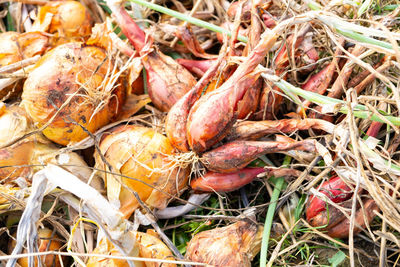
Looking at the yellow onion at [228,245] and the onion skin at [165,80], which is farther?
the onion skin at [165,80]

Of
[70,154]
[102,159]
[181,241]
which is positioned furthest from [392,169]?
[70,154]

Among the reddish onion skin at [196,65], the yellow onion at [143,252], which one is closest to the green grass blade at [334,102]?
the reddish onion skin at [196,65]

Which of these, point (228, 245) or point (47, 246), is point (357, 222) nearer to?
point (228, 245)

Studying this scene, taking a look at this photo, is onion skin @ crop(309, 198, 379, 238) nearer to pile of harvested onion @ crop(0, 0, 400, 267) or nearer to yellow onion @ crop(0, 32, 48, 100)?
pile of harvested onion @ crop(0, 0, 400, 267)

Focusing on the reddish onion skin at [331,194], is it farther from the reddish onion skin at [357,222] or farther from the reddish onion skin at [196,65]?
the reddish onion skin at [196,65]

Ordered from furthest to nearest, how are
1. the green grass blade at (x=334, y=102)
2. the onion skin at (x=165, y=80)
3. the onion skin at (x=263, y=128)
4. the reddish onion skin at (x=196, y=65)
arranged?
the reddish onion skin at (x=196, y=65) < the onion skin at (x=165, y=80) < the onion skin at (x=263, y=128) < the green grass blade at (x=334, y=102)

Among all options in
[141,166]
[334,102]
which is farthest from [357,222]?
[141,166]
